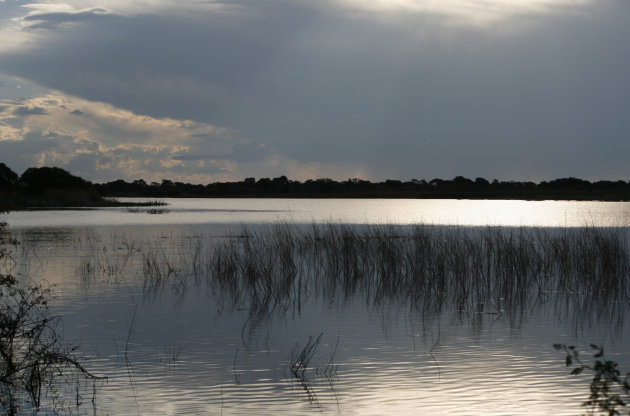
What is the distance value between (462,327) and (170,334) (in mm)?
4102

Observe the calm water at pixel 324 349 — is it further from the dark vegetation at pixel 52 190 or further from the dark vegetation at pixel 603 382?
the dark vegetation at pixel 52 190

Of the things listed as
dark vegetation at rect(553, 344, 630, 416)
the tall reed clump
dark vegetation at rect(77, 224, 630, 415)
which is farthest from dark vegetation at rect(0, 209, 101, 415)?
the tall reed clump

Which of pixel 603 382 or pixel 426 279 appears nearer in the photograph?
pixel 603 382

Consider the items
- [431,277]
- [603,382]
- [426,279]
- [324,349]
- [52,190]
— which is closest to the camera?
[603,382]

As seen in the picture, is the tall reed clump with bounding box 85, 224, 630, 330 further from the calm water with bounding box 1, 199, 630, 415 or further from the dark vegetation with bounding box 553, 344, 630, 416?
the dark vegetation with bounding box 553, 344, 630, 416

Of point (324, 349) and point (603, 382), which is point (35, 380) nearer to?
point (324, 349)

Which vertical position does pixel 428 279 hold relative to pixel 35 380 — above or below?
above

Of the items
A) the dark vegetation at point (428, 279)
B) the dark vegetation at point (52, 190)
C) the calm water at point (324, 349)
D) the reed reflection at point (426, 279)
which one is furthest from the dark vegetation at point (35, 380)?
the dark vegetation at point (52, 190)

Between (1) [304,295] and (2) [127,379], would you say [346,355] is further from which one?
(1) [304,295]

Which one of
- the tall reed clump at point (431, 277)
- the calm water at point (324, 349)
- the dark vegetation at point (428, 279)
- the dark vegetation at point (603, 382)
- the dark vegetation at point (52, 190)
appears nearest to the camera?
the dark vegetation at point (603, 382)

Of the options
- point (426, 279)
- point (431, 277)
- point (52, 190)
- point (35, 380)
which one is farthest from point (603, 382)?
point (52, 190)

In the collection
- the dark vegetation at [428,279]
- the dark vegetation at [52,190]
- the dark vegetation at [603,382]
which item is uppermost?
the dark vegetation at [52,190]

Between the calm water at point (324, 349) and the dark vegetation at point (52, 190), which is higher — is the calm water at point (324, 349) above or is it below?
below

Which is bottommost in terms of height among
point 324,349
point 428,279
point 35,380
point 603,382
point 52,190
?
point 324,349
